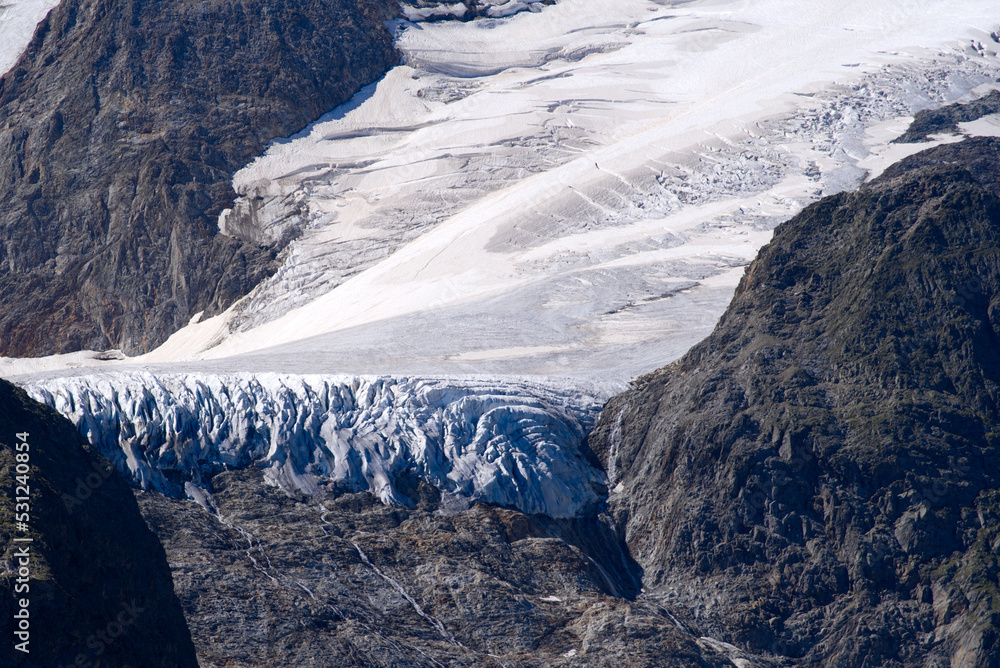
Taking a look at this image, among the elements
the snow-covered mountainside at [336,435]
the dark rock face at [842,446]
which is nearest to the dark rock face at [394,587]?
the snow-covered mountainside at [336,435]

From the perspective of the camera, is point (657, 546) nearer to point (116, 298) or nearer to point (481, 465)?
point (481, 465)

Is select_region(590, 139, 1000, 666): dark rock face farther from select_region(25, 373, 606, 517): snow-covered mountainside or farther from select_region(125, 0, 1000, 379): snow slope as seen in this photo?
select_region(125, 0, 1000, 379): snow slope

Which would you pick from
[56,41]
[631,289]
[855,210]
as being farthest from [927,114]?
[56,41]

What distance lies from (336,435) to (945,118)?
1476 inches

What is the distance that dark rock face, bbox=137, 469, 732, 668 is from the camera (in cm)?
2111

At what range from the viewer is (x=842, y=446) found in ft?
86.1

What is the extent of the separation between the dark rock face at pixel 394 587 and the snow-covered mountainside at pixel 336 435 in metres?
0.65

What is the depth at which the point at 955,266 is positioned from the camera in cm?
2877

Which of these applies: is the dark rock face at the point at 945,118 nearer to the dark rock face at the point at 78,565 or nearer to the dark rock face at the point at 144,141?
the dark rock face at the point at 144,141

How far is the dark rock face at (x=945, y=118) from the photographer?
2064 inches

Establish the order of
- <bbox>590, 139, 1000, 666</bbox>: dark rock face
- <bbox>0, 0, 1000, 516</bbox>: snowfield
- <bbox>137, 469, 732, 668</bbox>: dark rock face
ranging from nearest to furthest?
1. <bbox>137, 469, 732, 668</bbox>: dark rock face
2. <bbox>590, 139, 1000, 666</bbox>: dark rock face
3. <bbox>0, 0, 1000, 516</bbox>: snowfield

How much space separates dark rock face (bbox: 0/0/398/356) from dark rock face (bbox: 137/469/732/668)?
26.9 m

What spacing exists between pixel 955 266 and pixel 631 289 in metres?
15.5

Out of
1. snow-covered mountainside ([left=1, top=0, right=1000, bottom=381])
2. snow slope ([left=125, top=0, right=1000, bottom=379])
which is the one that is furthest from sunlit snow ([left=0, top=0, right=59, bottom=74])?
snow slope ([left=125, top=0, right=1000, bottom=379])
